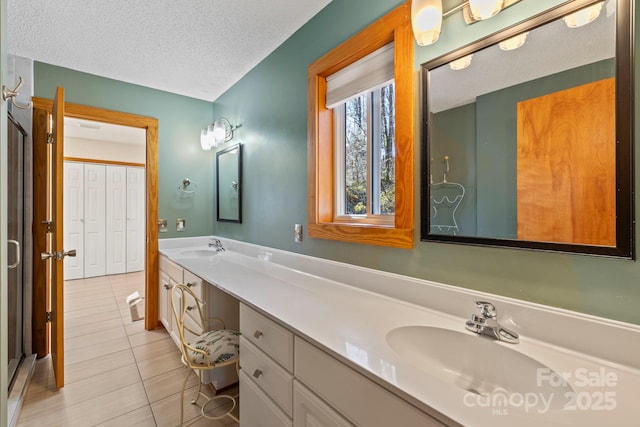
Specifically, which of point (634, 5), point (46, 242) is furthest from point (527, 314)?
point (46, 242)

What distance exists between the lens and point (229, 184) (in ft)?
9.14

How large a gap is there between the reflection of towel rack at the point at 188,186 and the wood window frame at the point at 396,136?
1796 mm

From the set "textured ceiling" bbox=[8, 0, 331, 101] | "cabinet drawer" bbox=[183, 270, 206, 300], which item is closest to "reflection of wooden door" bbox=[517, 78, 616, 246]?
"textured ceiling" bbox=[8, 0, 331, 101]

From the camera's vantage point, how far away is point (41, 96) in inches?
89.3

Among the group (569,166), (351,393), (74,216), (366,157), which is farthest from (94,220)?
(569,166)

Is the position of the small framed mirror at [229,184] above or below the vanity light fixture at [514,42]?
below

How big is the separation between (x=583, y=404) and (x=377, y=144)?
1.25 m

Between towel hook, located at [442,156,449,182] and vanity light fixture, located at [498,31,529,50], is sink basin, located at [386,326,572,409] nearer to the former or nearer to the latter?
towel hook, located at [442,156,449,182]

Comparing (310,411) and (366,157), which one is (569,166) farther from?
(310,411)

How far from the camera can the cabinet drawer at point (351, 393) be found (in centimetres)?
64

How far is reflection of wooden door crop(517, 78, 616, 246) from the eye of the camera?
0.78m

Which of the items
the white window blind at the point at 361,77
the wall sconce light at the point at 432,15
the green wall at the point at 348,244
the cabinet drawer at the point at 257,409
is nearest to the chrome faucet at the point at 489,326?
the green wall at the point at 348,244

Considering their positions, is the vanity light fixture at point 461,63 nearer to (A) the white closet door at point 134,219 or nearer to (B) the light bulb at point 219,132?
(B) the light bulb at point 219,132

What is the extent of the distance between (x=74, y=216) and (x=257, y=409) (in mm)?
5002
